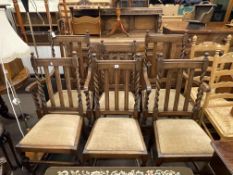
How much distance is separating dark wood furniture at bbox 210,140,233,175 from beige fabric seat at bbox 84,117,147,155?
419mm

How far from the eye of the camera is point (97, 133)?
1342 mm

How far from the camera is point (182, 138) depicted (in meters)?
1.28

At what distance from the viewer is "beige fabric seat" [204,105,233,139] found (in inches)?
54.2

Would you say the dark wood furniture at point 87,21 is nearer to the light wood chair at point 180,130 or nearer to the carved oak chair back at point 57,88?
the carved oak chair back at point 57,88

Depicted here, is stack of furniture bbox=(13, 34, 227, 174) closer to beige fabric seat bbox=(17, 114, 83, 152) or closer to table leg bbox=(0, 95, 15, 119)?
beige fabric seat bbox=(17, 114, 83, 152)

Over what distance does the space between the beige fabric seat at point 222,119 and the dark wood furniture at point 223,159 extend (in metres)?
0.44

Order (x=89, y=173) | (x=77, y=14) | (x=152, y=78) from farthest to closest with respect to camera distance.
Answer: (x=77, y=14) → (x=152, y=78) → (x=89, y=173)

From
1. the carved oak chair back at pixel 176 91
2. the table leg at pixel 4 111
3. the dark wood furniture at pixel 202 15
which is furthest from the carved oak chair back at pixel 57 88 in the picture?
the dark wood furniture at pixel 202 15

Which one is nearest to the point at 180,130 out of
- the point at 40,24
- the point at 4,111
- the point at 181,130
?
the point at 181,130

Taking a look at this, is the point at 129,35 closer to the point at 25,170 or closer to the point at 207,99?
the point at 207,99

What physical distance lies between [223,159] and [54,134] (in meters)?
1.08

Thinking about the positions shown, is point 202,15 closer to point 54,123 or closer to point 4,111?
point 54,123

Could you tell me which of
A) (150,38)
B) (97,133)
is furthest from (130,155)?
(150,38)

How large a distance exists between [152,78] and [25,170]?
5.04 ft
